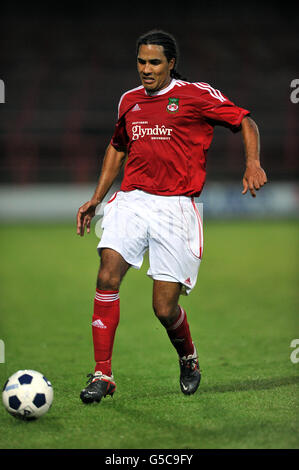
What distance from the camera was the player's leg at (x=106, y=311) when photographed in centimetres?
444

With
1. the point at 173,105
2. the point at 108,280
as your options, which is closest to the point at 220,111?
the point at 173,105

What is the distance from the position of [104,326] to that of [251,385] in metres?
1.14

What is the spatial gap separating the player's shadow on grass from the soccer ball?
1.18 meters

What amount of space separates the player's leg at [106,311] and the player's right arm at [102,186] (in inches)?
14.7

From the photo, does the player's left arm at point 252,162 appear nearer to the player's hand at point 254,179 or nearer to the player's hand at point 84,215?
the player's hand at point 254,179

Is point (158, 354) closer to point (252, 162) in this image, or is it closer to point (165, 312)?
point (165, 312)

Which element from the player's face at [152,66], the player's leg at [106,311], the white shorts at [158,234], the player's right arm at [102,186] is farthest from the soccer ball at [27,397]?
the player's face at [152,66]

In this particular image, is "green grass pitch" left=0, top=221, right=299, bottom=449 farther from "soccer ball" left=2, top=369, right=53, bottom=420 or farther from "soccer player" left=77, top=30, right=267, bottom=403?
"soccer player" left=77, top=30, right=267, bottom=403

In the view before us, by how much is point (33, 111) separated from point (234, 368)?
18.1 meters

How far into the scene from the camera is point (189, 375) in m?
4.79
